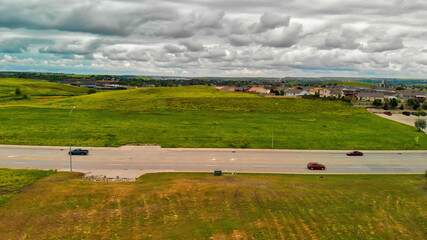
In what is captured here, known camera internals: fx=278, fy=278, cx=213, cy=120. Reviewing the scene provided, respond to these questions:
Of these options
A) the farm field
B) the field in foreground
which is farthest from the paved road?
the field in foreground

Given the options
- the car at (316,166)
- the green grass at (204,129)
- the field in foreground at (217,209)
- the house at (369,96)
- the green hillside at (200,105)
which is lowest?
the field in foreground at (217,209)

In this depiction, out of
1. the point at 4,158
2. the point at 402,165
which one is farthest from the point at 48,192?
the point at 402,165

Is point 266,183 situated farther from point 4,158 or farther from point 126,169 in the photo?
point 4,158

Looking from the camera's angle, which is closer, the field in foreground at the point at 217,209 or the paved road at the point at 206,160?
the field in foreground at the point at 217,209

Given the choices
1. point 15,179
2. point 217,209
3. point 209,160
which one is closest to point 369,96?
point 209,160

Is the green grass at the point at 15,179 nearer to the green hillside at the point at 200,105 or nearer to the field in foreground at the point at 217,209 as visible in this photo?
the field in foreground at the point at 217,209

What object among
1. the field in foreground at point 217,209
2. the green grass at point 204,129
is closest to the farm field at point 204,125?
the green grass at point 204,129

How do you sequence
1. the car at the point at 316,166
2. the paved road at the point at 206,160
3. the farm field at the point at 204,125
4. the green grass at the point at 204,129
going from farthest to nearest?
the farm field at the point at 204,125 → the green grass at the point at 204,129 → the paved road at the point at 206,160 → the car at the point at 316,166

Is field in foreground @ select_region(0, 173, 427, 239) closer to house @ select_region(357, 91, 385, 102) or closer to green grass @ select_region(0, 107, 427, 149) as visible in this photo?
green grass @ select_region(0, 107, 427, 149)
